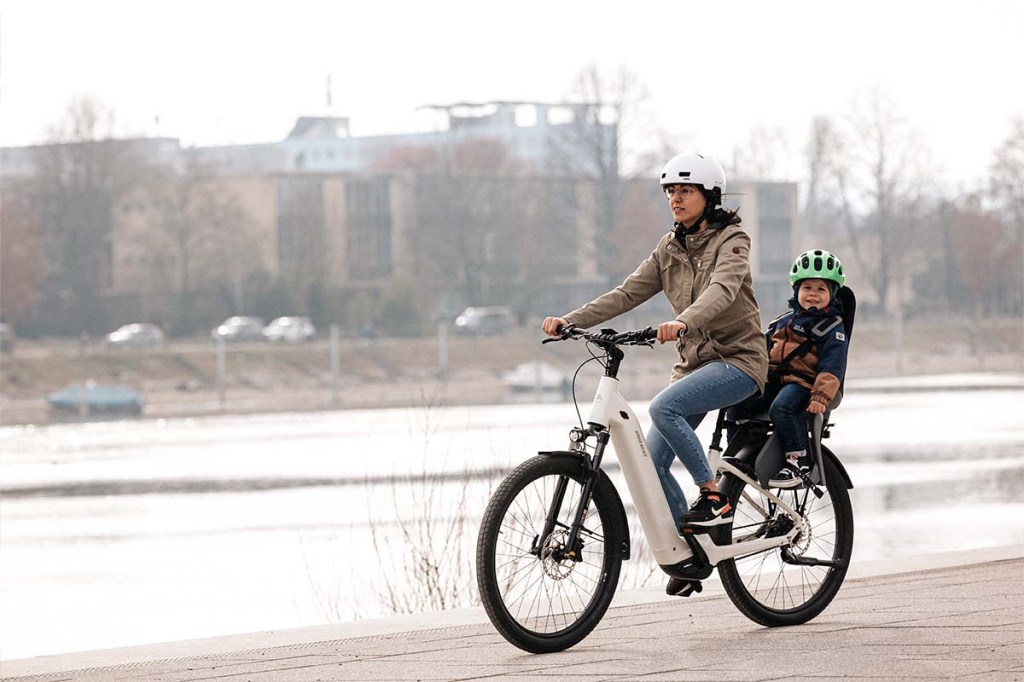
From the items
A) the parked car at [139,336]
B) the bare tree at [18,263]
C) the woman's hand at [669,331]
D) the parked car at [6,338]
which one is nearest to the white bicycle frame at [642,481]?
the woman's hand at [669,331]

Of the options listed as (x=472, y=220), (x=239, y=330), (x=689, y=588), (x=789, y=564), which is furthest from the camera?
(x=472, y=220)

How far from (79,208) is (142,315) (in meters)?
6.37

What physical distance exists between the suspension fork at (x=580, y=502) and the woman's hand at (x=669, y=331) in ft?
1.46

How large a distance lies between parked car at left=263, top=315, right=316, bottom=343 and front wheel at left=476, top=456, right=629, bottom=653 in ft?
186

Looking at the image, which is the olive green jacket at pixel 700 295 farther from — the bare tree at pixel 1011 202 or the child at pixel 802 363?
the bare tree at pixel 1011 202

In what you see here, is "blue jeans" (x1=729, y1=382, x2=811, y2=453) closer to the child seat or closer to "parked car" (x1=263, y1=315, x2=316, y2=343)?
the child seat

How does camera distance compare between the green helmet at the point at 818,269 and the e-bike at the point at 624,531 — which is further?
the green helmet at the point at 818,269

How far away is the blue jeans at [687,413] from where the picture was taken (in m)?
6.41

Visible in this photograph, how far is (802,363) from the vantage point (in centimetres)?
691

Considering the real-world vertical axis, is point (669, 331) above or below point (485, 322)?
above

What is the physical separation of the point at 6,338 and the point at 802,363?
2027 inches

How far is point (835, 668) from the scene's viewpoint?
5.83 m

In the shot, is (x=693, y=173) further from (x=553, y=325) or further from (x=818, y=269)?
(x=553, y=325)

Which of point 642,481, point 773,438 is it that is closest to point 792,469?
point 773,438
